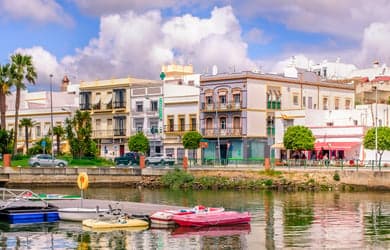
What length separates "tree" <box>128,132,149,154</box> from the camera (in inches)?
3600

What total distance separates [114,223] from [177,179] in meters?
33.5

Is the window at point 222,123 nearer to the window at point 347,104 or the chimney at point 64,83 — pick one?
the window at point 347,104

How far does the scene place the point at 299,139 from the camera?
3179 inches

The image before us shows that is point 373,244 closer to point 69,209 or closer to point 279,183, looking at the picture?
point 69,209

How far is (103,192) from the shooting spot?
2645 inches

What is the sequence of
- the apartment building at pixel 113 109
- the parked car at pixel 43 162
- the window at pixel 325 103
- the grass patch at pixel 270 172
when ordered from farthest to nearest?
the apartment building at pixel 113 109
the window at pixel 325 103
the parked car at pixel 43 162
the grass patch at pixel 270 172

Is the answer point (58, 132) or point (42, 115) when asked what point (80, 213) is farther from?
point (42, 115)

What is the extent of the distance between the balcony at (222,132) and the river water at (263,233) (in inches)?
1329

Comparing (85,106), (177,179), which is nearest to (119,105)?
(85,106)

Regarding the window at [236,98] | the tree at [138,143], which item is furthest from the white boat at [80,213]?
the tree at [138,143]

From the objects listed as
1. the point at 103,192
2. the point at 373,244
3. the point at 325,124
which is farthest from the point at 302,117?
the point at 373,244

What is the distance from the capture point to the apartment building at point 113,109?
325ft

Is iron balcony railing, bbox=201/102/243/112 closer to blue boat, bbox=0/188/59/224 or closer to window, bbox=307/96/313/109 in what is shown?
window, bbox=307/96/313/109

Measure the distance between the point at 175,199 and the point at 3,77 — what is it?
35264mm
